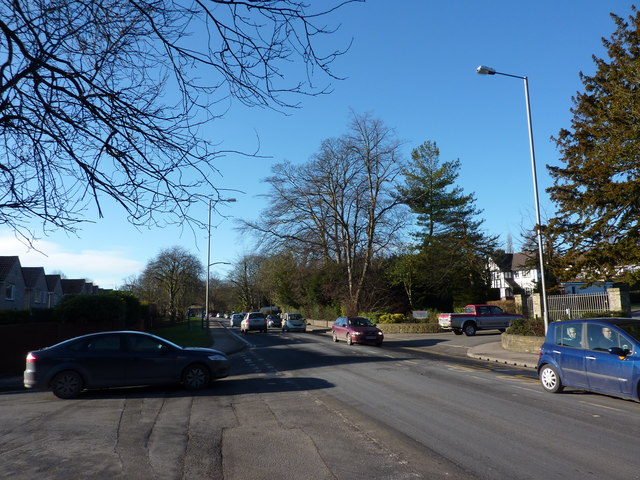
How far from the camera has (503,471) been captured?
17.9 ft

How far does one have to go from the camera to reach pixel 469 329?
30938mm

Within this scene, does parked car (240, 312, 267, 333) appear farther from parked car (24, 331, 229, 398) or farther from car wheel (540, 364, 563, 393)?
car wheel (540, 364, 563, 393)

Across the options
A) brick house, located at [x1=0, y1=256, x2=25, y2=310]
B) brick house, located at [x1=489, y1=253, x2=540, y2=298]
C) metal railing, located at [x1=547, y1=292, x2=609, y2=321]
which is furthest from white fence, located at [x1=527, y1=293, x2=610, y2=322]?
brick house, located at [x1=489, y1=253, x2=540, y2=298]

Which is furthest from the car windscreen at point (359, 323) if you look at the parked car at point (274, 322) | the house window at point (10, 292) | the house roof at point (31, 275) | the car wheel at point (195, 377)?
the house roof at point (31, 275)

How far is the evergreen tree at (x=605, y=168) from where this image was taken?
1888 centimetres

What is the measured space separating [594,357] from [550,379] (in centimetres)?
129

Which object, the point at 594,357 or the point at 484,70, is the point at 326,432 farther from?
the point at 484,70

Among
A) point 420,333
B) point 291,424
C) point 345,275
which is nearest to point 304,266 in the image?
point 345,275

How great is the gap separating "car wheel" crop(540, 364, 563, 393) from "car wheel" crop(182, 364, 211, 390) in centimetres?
748

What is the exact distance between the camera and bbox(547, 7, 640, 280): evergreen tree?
1888 centimetres

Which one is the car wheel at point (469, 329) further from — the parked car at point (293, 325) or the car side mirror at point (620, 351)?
the car side mirror at point (620, 351)

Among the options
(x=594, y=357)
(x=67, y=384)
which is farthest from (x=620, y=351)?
(x=67, y=384)

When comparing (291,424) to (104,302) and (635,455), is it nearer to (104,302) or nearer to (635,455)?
(635,455)

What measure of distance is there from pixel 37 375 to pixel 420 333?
2755 centimetres
